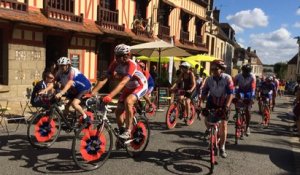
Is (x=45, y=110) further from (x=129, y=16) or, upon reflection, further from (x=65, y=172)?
(x=129, y=16)

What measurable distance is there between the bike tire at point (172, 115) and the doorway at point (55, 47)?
772 centimetres

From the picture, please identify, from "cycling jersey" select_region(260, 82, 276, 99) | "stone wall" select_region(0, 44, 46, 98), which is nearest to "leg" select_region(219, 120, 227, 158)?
"cycling jersey" select_region(260, 82, 276, 99)

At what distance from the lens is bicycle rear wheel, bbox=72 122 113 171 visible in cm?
561

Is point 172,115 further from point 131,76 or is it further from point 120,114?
point 131,76

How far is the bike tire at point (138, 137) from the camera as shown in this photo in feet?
21.4

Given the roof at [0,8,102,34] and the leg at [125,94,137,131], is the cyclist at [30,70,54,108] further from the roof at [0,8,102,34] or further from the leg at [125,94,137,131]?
the roof at [0,8,102,34]

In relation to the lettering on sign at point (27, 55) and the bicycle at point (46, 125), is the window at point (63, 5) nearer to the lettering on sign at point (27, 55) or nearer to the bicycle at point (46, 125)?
the lettering on sign at point (27, 55)

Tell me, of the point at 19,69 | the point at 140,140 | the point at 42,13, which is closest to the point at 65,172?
the point at 140,140

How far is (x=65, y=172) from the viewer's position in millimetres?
5398

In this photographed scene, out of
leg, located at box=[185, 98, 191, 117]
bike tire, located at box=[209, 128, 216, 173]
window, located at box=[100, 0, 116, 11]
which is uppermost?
window, located at box=[100, 0, 116, 11]

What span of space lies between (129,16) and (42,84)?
43.0 feet

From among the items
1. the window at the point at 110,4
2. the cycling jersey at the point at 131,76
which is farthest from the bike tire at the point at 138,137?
the window at the point at 110,4

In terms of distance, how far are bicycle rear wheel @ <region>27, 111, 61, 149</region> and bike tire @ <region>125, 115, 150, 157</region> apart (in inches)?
59.1

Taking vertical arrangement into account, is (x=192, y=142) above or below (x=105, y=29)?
below
